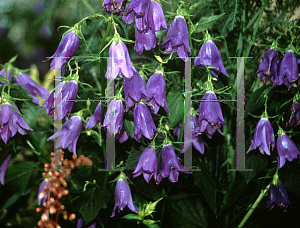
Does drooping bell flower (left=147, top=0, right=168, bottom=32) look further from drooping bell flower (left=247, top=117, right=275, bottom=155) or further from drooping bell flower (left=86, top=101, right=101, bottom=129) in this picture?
drooping bell flower (left=247, top=117, right=275, bottom=155)

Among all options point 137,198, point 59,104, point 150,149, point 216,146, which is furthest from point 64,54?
point 216,146

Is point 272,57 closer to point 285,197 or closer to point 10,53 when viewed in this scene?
point 285,197

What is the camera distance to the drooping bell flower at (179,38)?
0.50 metres

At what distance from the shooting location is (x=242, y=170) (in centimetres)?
65

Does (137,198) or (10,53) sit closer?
(137,198)

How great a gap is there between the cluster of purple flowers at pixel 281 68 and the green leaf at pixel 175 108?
204 mm

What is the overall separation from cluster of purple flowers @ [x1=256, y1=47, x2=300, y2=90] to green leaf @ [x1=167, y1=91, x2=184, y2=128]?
0.20 meters

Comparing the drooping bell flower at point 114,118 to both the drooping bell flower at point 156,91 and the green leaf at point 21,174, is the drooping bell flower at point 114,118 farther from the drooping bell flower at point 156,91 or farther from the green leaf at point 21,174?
the green leaf at point 21,174

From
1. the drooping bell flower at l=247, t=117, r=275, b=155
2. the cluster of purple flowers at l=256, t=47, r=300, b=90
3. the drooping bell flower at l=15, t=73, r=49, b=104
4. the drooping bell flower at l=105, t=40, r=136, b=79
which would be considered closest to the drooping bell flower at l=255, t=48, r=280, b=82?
the cluster of purple flowers at l=256, t=47, r=300, b=90

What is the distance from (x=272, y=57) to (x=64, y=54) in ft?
Answer: 1.41

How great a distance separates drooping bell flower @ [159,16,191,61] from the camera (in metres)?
0.50

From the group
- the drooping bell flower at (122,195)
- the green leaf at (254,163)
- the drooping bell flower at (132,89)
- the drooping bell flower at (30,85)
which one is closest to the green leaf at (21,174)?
the drooping bell flower at (30,85)

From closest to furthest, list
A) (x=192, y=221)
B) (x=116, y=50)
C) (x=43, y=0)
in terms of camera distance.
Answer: (x=116, y=50), (x=192, y=221), (x=43, y=0)

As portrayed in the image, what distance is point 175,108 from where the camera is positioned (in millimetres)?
583
